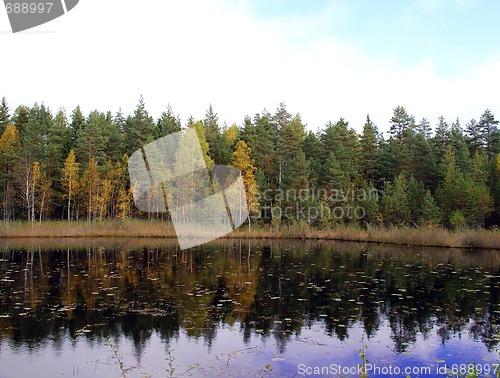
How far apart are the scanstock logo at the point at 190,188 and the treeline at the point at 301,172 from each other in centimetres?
180

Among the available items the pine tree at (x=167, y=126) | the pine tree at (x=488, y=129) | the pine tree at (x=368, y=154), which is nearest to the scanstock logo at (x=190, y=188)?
the pine tree at (x=167, y=126)

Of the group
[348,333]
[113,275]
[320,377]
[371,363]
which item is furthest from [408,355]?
[113,275]

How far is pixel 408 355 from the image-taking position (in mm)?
7383

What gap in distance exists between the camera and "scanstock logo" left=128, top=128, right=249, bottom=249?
122 feet

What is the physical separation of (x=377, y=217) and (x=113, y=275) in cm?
2850

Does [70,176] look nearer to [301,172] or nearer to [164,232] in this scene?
[164,232]

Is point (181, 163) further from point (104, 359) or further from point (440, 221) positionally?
point (104, 359)

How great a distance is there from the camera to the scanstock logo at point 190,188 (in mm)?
37250

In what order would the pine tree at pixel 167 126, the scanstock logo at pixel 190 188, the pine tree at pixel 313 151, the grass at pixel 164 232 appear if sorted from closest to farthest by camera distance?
1. the grass at pixel 164 232
2. the scanstock logo at pixel 190 188
3. the pine tree at pixel 313 151
4. the pine tree at pixel 167 126

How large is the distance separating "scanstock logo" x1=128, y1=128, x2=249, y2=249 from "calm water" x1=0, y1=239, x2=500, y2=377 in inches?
777

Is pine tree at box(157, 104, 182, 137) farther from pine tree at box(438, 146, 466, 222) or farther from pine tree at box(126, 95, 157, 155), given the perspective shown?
pine tree at box(438, 146, 466, 222)

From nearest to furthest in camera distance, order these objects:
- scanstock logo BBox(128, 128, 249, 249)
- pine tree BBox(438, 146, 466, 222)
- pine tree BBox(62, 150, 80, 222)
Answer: pine tree BBox(438, 146, 466, 222)
scanstock logo BBox(128, 128, 249, 249)
pine tree BBox(62, 150, 80, 222)

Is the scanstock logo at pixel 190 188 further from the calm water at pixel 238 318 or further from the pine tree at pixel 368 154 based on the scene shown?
the calm water at pixel 238 318

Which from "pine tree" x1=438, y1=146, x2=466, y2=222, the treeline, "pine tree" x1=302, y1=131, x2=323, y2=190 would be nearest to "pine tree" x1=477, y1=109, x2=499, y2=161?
the treeline
